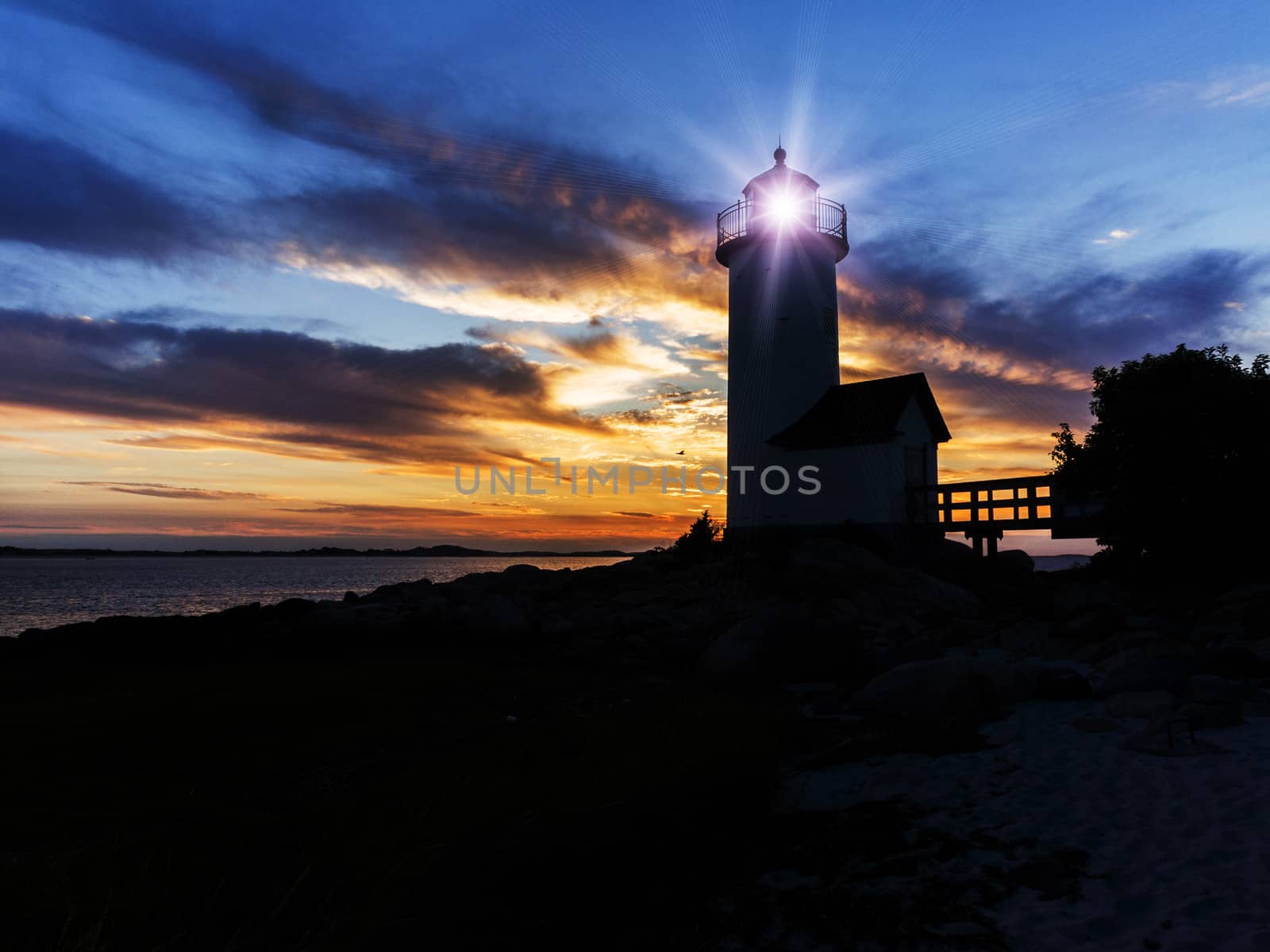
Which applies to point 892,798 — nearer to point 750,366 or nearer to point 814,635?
point 814,635

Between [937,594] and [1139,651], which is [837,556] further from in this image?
[1139,651]

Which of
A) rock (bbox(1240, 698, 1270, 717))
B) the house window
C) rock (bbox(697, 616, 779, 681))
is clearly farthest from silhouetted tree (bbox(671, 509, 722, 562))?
rock (bbox(1240, 698, 1270, 717))

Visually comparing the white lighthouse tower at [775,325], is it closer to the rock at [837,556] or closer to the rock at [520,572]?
the rock at [837,556]

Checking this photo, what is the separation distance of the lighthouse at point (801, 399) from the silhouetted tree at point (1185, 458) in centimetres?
856

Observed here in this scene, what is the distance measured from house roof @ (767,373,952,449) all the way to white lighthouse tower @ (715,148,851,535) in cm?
46

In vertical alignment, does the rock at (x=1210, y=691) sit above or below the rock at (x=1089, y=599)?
below

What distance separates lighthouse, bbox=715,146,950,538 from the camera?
2519 centimetres

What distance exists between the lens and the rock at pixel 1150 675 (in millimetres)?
8898

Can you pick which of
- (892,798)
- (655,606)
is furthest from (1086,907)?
(655,606)

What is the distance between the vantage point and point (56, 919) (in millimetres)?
3965

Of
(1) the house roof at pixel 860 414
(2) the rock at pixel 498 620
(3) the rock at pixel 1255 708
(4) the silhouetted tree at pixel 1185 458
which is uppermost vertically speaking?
(1) the house roof at pixel 860 414

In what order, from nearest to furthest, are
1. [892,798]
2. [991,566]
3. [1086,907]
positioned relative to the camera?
[1086,907] < [892,798] < [991,566]

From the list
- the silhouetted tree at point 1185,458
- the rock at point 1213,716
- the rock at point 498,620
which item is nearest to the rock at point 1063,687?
the rock at point 1213,716

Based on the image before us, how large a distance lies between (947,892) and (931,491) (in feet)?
74.9
